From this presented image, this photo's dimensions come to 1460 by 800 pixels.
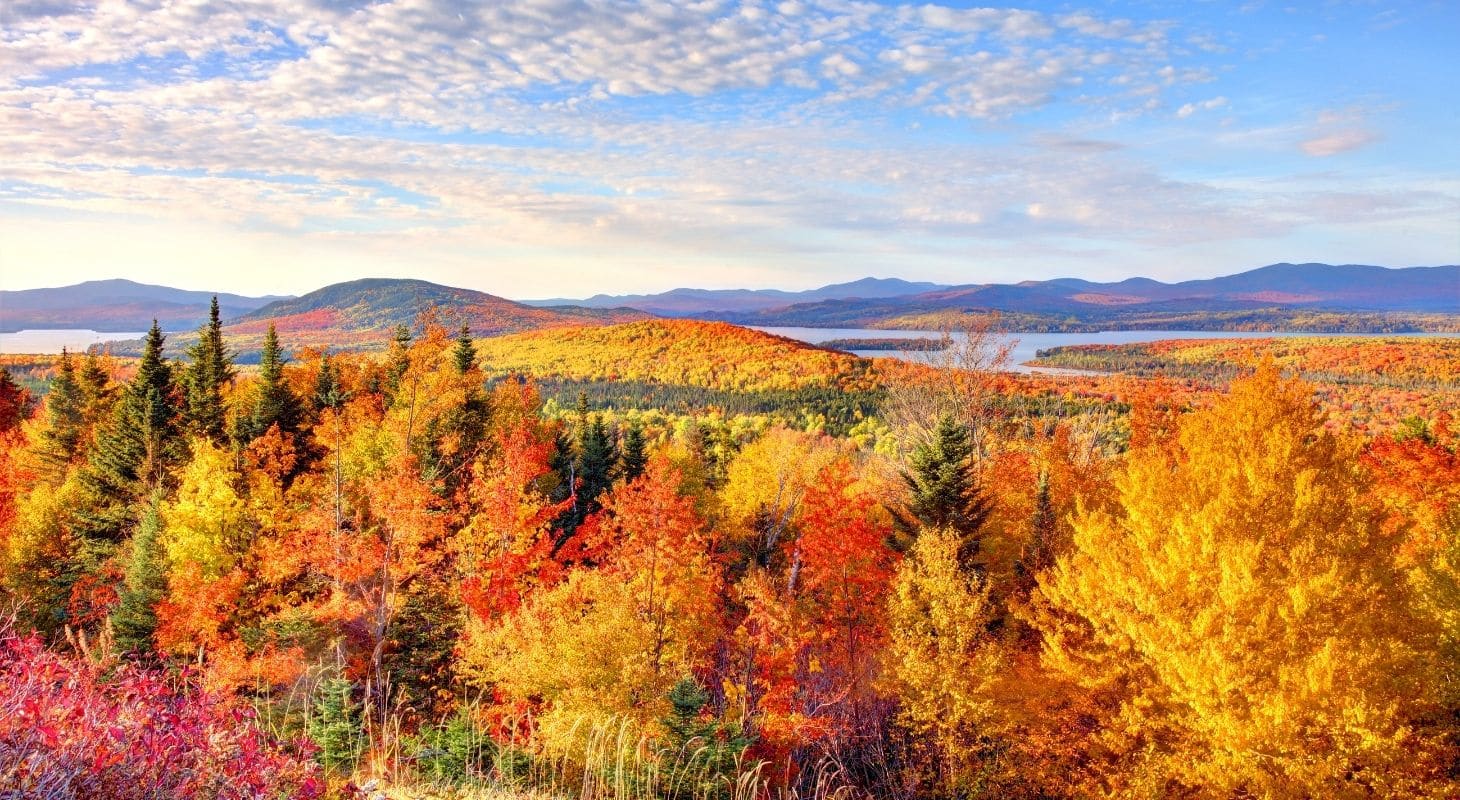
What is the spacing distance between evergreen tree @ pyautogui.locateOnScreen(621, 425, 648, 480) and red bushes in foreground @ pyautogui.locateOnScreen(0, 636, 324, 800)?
4459 centimetres

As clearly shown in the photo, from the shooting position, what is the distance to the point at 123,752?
4.87m

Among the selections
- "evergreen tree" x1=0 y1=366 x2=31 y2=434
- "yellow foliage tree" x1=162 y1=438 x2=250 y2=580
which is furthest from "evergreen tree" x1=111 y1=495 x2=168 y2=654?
"evergreen tree" x1=0 y1=366 x2=31 y2=434

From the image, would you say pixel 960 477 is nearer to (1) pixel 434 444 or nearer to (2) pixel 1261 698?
(2) pixel 1261 698

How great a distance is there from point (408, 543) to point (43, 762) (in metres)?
27.3

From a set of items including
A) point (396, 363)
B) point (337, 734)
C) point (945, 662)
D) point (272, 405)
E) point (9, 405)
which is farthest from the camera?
point (9, 405)

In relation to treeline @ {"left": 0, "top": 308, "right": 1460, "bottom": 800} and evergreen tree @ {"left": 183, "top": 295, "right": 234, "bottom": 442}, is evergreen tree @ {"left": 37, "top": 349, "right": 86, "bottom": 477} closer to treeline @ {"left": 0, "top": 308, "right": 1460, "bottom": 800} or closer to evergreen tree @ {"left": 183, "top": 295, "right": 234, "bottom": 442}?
treeline @ {"left": 0, "top": 308, "right": 1460, "bottom": 800}

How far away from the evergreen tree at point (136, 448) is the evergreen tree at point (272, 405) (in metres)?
4.30

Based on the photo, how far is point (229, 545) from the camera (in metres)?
32.8

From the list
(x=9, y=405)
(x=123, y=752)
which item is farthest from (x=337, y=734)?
(x=9, y=405)

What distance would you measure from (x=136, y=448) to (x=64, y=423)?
48.6 ft

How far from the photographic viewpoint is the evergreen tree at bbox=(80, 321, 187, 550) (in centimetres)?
3912

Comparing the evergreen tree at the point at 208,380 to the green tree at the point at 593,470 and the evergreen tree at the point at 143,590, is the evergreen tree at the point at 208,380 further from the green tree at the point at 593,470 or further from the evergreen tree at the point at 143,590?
the green tree at the point at 593,470

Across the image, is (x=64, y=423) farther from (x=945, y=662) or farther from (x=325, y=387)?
(x=945, y=662)

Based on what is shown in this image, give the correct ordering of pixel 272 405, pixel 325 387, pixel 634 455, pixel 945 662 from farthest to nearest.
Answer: pixel 634 455
pixel 325 387
pixel 272 405
pixel 945 662
